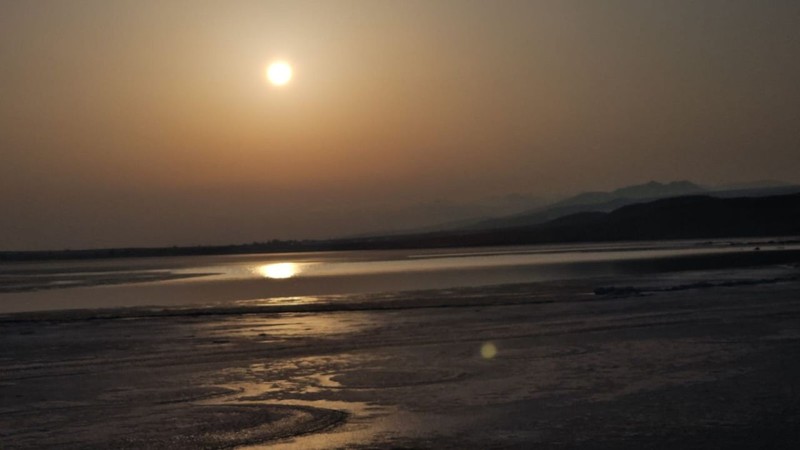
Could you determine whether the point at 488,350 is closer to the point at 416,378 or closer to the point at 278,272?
the point at 416,378

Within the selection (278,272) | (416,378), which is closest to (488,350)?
(416,378)

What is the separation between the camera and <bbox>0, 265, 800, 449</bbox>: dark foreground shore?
1084 cm

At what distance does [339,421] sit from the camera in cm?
1150

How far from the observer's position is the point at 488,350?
17547 millimetres

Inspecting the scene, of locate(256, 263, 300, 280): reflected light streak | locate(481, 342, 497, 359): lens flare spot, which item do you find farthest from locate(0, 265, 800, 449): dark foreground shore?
locate(256, 263, 300, 280): reflected light streak

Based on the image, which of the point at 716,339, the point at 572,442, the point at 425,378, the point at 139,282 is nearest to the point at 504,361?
the point at 425,378

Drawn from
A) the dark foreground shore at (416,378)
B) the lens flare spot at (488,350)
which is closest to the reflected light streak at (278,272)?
the dark foreground shore at (416,378)

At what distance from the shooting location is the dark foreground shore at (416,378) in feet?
35.6

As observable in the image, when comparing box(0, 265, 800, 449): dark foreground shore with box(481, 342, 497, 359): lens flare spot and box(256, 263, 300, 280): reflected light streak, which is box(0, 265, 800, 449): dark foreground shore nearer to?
box(481, 342, 497, 359): lens flare spot

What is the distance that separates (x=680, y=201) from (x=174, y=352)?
172804 mm

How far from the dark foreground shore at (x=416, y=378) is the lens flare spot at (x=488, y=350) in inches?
1.5

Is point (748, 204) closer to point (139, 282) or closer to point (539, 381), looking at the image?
point (139, 282)

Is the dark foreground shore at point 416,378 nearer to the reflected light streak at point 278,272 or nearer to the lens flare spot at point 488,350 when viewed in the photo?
the lens flare spot at point 488,350

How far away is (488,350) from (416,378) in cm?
325
